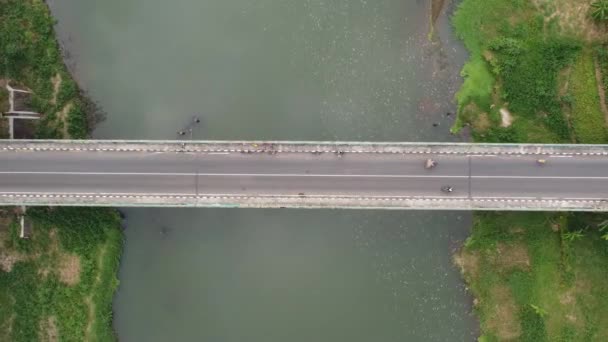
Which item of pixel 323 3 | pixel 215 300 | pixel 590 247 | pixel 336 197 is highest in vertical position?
pixel 323 3

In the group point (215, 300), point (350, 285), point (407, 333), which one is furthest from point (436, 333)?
point (215, 300)

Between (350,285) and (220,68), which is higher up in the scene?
(220,68)

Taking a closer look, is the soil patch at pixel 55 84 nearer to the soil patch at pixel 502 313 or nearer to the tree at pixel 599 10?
the soil patch at pixel 502 313

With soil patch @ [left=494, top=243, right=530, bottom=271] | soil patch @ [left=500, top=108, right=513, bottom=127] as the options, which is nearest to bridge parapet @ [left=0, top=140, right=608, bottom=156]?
soil patch @ [left=500, top=108, right=513, bottom=127]

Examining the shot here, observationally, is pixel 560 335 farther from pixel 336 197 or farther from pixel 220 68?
pixel 220 68

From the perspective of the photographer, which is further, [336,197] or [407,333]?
[407,333]

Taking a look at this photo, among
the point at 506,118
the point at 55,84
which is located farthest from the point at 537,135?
the point at 55,84
